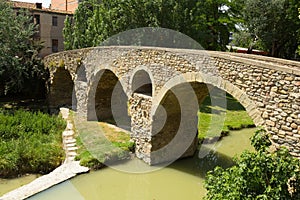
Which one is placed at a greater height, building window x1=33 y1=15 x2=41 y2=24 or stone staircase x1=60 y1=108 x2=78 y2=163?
building window x1=33 y1=15 x2=41 y2=24

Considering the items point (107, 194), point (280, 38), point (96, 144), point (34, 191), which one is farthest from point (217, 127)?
point (280, 38)

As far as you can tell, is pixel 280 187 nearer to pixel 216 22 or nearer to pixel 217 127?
pixel 217 127

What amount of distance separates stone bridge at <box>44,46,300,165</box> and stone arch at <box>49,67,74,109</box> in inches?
2.6

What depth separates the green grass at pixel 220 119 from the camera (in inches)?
656

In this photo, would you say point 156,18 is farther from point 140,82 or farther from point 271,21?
point 271,21

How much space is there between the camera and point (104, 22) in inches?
846

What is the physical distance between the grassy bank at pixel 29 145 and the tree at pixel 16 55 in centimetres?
523

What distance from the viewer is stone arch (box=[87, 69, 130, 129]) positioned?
1648cm

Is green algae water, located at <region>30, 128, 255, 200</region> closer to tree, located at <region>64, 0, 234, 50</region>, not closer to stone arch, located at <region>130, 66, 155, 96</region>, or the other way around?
stone arch, located at <region>130, 66, 155, 96</region>

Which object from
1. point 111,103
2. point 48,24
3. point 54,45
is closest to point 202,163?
point 111,103

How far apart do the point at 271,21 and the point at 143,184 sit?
19.6m

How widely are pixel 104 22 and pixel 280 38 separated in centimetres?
1489

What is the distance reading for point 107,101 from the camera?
1802 cm

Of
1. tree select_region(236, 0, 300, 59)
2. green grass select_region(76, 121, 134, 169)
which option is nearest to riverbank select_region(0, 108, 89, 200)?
green grass select_region(76, 121, 134, 169)
